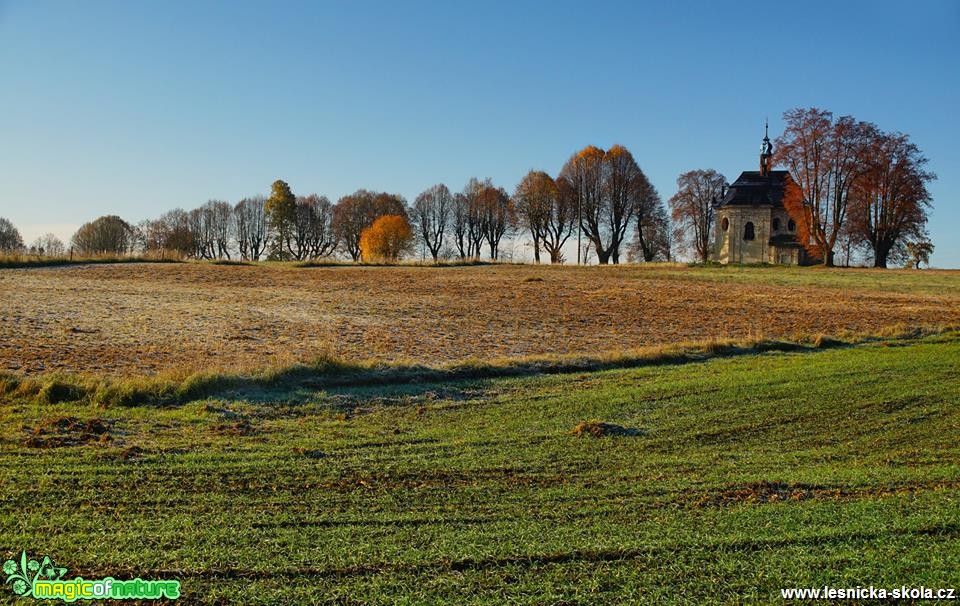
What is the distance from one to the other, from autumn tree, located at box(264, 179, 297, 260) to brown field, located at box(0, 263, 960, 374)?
121ft

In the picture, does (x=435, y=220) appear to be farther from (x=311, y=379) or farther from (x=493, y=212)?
(x=311, y=379)

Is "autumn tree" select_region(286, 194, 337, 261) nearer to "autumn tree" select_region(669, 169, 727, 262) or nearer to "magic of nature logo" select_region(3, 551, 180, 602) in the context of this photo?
"autumn tree" select_region(669, 169, 727, 262)

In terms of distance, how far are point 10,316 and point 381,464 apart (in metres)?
17.2

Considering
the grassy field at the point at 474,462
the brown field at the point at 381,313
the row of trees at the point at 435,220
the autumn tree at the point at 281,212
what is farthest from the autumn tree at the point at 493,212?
the grassy field at the point at 474,462

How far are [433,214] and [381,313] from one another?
78461 millimetres

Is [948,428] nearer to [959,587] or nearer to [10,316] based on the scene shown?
[959,587]

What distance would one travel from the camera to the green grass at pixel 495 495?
207 inches

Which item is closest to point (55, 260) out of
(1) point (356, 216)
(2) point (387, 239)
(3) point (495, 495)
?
(3) point (495, 495)

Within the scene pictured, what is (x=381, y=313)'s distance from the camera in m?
26.8

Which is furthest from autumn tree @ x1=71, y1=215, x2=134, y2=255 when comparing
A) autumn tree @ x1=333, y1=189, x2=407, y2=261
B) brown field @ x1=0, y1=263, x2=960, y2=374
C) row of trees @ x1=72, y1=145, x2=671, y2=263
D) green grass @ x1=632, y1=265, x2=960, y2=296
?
green grass @ x1=632, y1=265, x2=960, y2=296

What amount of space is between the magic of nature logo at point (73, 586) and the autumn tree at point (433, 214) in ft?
323

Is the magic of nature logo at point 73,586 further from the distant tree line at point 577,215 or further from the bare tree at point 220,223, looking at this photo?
the bare tree at point 220,223

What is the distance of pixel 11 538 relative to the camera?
5.73 metres

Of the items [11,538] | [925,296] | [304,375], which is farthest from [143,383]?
[925,296]
